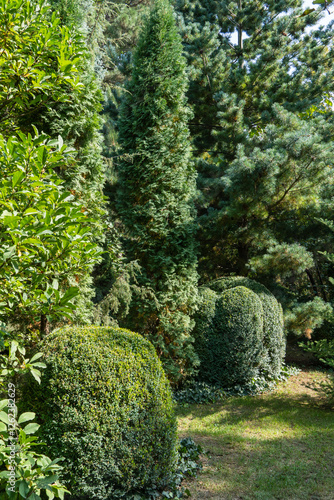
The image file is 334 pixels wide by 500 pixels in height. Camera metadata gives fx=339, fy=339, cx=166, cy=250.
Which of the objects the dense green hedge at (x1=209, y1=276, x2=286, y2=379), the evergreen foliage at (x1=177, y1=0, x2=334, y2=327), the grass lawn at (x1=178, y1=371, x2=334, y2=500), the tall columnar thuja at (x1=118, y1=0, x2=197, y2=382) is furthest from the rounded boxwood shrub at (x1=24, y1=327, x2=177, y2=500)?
the evergreen foliage at (x1=177, y1=0, x2=334, y2=327)

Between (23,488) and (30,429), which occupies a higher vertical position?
(30,429)

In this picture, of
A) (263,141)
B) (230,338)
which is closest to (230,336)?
(230,338)

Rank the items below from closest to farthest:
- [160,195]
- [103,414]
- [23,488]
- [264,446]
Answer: [23,488] → [103,414] → [264,446] → [160,195]

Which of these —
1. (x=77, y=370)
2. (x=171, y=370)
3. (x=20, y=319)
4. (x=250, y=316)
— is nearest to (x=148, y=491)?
(x=77, y=370)

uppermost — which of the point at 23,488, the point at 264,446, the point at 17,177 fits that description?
the point at 17,177

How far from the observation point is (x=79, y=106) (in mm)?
4016

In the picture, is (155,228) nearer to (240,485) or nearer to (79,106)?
(79,106)

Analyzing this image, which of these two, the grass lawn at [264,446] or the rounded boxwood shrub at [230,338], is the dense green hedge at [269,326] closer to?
the rounded boxwood shrub at [230,338]

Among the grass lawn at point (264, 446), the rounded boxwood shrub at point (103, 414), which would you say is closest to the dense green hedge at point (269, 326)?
the grass lawn at point (264, 446)

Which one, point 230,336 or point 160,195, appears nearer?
point 160,195

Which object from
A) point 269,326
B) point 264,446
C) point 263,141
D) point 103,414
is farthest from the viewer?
point 263,141

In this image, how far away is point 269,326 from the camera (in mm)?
6684

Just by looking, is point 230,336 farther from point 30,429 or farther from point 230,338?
point 30,429

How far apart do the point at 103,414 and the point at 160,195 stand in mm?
3827
